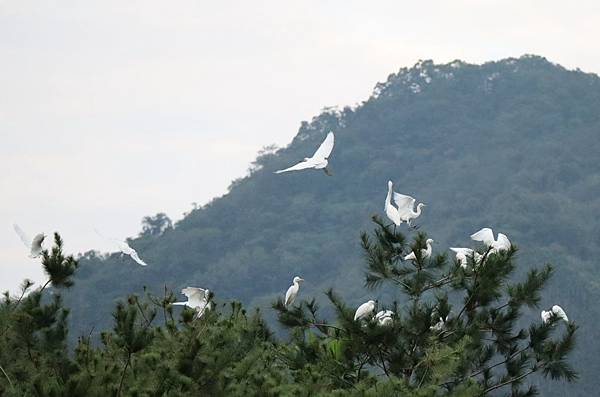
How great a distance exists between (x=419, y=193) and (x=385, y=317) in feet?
261

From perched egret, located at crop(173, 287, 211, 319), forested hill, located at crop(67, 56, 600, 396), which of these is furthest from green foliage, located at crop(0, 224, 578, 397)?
forested hill, located at crop(67, 56, 600, 396)

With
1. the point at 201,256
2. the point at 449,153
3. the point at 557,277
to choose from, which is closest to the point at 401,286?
the point at 557,277

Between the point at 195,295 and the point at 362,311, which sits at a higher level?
the point at 195,295

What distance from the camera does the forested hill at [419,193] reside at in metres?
73.8

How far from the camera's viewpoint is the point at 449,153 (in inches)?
3777

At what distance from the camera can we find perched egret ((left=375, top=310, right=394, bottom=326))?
32.4ft

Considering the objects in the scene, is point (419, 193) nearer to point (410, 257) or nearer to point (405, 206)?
point (405, 206)

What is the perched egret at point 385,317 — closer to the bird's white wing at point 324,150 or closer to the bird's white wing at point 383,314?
the bird's white wing at point 383,314

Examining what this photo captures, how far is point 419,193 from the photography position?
294ft

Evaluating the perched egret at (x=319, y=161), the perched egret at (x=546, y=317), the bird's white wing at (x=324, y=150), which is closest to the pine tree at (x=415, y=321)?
the perched egret at (x=546, y=317)

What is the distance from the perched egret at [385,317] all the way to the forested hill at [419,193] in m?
51.4

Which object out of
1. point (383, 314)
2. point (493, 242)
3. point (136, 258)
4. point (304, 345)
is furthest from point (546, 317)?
point (136, 258)

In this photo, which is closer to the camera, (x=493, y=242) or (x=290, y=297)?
(x=493, y=242)

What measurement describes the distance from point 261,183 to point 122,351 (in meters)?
81.4
